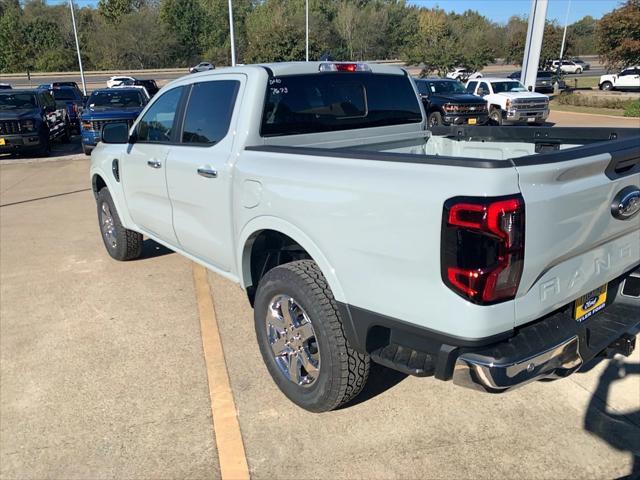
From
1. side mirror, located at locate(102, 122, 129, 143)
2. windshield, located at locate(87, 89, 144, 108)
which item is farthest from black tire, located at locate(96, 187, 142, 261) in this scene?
windshield, located at locate(87, 89, 144, 108)

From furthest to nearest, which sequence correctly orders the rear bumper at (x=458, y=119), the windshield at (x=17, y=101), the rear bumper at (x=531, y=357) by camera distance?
the rear bumper at (x=458, y=119) < the windshield at (x=17, y=101) < the rear bumper at (x=531, y=357)

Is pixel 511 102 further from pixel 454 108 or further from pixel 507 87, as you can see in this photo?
pixel 454 108

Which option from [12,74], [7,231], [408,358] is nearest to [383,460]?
[408,358]

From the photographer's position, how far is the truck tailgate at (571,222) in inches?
80.7

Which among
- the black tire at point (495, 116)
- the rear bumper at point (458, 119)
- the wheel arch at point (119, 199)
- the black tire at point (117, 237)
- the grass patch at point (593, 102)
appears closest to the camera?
the wheel arch at point (119, 199)

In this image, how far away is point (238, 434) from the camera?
291cm

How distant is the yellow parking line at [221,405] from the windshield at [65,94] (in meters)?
19.4

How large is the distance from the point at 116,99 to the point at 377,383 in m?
12.9

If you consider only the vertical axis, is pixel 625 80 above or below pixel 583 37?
below

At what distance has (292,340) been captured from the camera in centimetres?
302

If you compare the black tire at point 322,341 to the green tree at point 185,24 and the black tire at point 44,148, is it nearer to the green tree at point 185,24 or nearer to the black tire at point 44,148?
the black tire at point 44,148

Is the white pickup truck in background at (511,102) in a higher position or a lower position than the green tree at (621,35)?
lower

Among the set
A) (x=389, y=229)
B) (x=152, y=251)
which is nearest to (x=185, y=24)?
(x=152, y=251)

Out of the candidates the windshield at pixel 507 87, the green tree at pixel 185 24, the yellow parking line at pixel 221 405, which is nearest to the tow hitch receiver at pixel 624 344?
the yellow parking line at pixel 221 405
